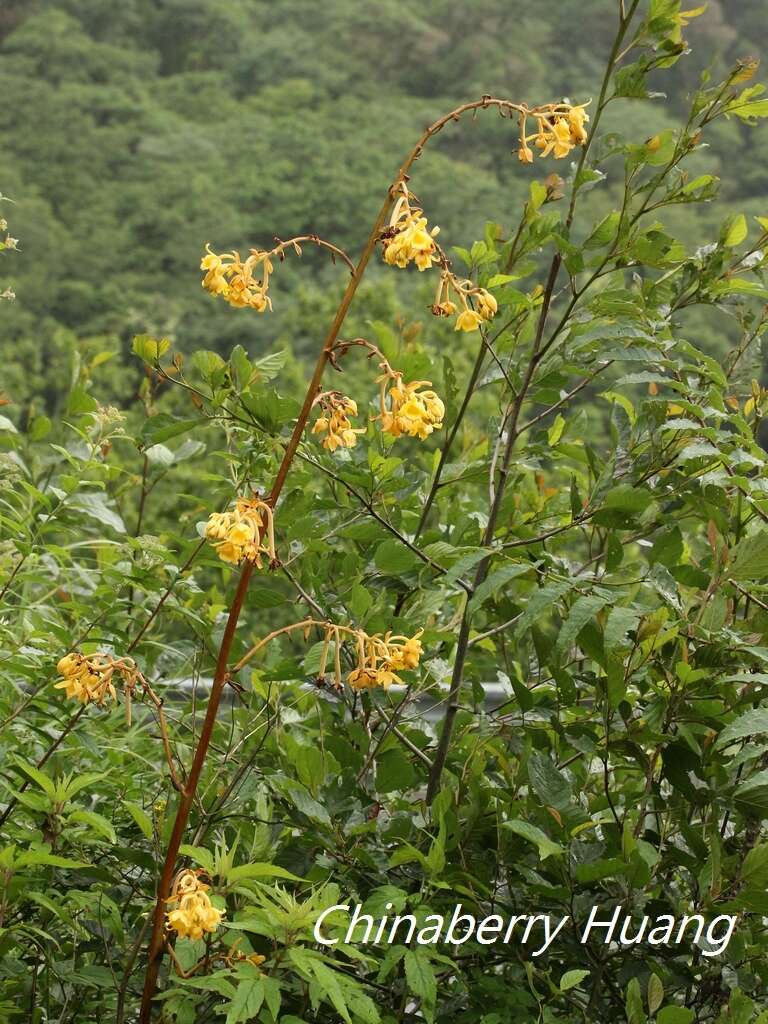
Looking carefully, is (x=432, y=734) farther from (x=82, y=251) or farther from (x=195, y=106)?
(x=195, y=106)

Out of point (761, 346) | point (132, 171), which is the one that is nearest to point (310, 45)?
point (132, 171)

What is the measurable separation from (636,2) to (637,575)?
0.53 meters

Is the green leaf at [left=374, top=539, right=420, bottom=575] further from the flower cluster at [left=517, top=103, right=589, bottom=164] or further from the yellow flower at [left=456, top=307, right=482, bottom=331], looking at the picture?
the flower cluster at [left=517, top=103, right=589, bottom=164]

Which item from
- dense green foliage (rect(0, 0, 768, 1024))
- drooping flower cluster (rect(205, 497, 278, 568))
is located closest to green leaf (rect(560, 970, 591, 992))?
dense green foliage (rect(0, 0, 768, 1024))

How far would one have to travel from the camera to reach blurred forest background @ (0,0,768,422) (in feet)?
87.5

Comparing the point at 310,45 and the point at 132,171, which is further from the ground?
the point at 310,45

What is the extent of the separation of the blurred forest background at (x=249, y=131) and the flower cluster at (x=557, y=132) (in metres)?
21.4

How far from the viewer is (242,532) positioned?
2.96 ft

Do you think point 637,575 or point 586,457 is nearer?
point 637,575

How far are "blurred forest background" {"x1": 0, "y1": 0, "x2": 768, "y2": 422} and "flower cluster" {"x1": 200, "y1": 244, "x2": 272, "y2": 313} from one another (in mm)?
21387

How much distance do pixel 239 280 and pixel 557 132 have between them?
0.27 metres

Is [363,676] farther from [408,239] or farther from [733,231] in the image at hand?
[733,231]

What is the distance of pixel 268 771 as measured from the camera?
123 centimetres

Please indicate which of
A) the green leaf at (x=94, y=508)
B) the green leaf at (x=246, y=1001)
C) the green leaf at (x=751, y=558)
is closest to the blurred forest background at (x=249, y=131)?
the green leaf at (x=94, y=508)
